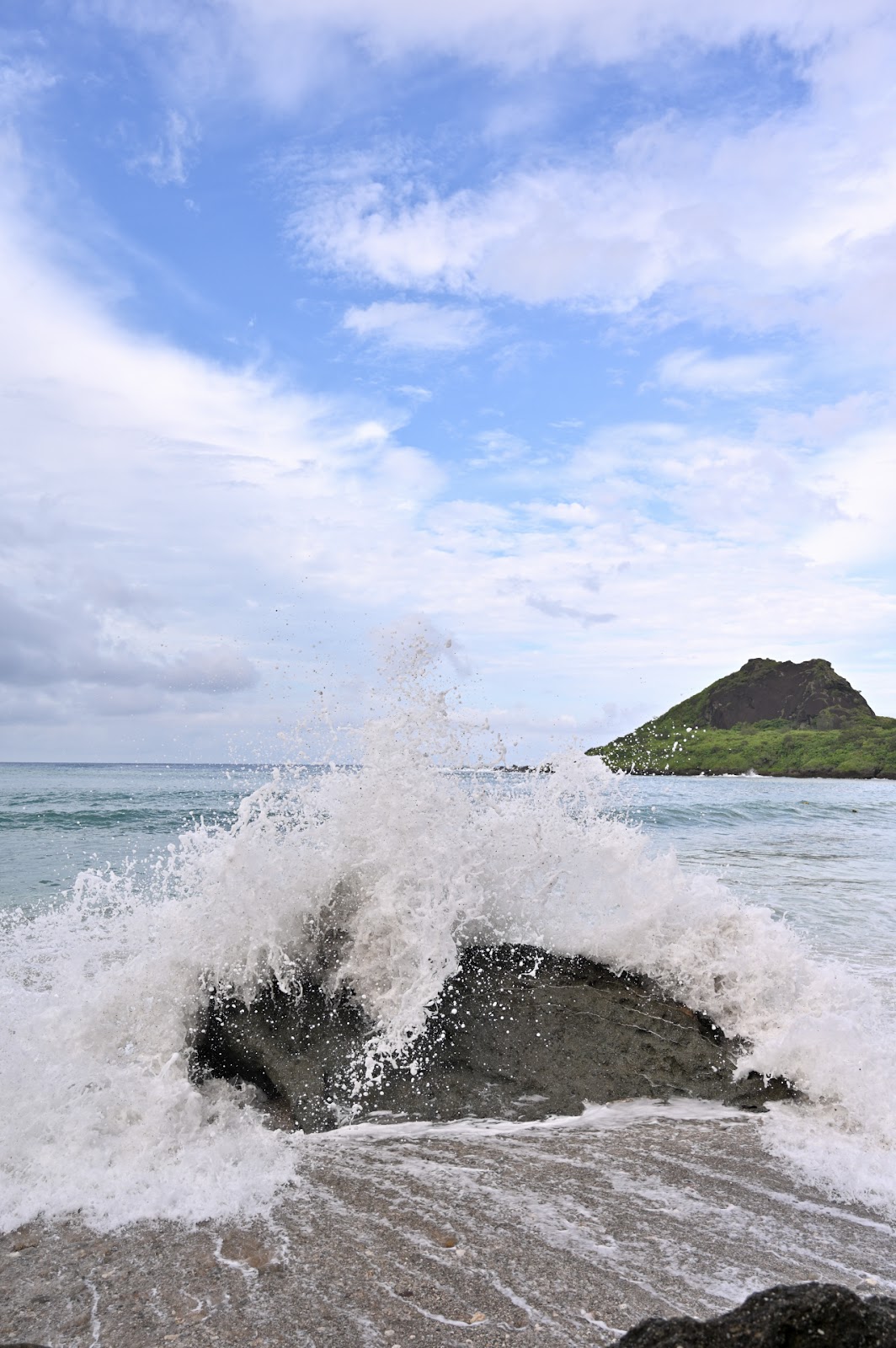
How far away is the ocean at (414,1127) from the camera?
2.92 metres

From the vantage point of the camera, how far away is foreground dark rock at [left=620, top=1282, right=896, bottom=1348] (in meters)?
1.86

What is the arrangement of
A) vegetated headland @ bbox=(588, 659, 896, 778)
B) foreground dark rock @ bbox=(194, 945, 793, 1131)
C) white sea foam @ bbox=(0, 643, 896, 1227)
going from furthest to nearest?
vegetated headland @ bbox=(588, 659, 896, 778) < foreground dark rock @ bbox=(194, 945, 793, 1131) < white sea foam @ bbox=(0, 643, 896, 1227)

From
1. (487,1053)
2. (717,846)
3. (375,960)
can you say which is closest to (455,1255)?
(487,1053)

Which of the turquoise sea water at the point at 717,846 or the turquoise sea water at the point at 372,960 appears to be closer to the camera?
the turquoise sea water at the point at 372,960

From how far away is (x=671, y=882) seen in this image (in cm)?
636

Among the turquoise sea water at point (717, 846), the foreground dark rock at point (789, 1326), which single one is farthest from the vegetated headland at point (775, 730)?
the foreground dark rock at point (789, 1326)

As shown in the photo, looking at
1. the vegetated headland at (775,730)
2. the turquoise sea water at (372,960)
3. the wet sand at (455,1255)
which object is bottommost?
the wet sand at (455,1255)

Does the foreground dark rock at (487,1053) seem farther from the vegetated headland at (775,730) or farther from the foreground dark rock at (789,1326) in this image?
the vegetated headland at (775,730)

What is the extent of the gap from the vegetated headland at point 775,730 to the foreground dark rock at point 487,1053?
189ft

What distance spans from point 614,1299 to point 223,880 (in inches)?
134

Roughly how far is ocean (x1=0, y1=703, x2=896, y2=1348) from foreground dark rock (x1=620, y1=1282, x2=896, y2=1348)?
938 mm

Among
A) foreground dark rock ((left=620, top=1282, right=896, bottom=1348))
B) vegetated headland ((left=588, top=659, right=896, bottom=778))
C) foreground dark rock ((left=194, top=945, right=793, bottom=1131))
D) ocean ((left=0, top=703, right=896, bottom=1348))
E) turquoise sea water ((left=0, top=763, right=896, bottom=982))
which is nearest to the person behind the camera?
foreground dark rock ((left=620, top=1282, right=896, bottom=1348))

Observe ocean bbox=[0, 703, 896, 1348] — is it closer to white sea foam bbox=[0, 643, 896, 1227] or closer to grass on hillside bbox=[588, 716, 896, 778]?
white sea foam bbox=[0, 643, 896, 1227]

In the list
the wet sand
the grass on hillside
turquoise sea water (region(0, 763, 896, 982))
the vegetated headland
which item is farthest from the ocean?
the grass on hillside
